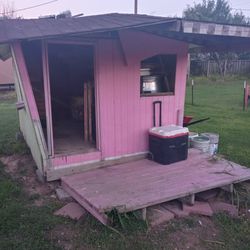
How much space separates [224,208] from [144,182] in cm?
105

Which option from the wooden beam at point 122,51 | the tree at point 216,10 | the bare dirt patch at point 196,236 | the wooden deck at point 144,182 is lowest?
the bare dirt patch at point 196,236

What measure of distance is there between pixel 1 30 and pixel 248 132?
6.03 m

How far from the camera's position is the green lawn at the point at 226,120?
6.14 metres

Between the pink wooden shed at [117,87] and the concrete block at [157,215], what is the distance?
7.4 inches

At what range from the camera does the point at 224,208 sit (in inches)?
152

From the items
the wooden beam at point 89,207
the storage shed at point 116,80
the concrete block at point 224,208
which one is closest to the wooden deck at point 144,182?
the wooden beam at point 89,207

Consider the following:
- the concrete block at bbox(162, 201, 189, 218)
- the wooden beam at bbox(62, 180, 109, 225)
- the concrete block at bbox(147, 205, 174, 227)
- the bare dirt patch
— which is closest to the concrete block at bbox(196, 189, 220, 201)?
the concrete block at bbox(162, 201, 189, 218)

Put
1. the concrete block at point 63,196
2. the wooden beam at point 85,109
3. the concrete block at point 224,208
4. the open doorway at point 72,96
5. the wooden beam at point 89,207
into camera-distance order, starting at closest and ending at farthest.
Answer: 1. the wooden beam at point 89,207
2. the concrete block at point 224,208
3. the concrete block at point 63,196
4. the wooden beam at point 85,109
5. the open doorway at point 72,96

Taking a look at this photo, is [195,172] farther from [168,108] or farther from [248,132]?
[248,132]

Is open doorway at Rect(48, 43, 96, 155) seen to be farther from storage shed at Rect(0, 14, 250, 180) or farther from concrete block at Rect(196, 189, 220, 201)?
concrete block at Rect(196, 189, 220, 201)

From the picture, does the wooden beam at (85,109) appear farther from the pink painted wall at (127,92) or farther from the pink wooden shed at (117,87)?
the pink painted wall at (127,92)

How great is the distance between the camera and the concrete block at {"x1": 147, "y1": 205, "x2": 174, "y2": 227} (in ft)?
11.5

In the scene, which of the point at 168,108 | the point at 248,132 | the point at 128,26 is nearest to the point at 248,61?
the point at 248,132

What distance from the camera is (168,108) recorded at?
17.3 feet
